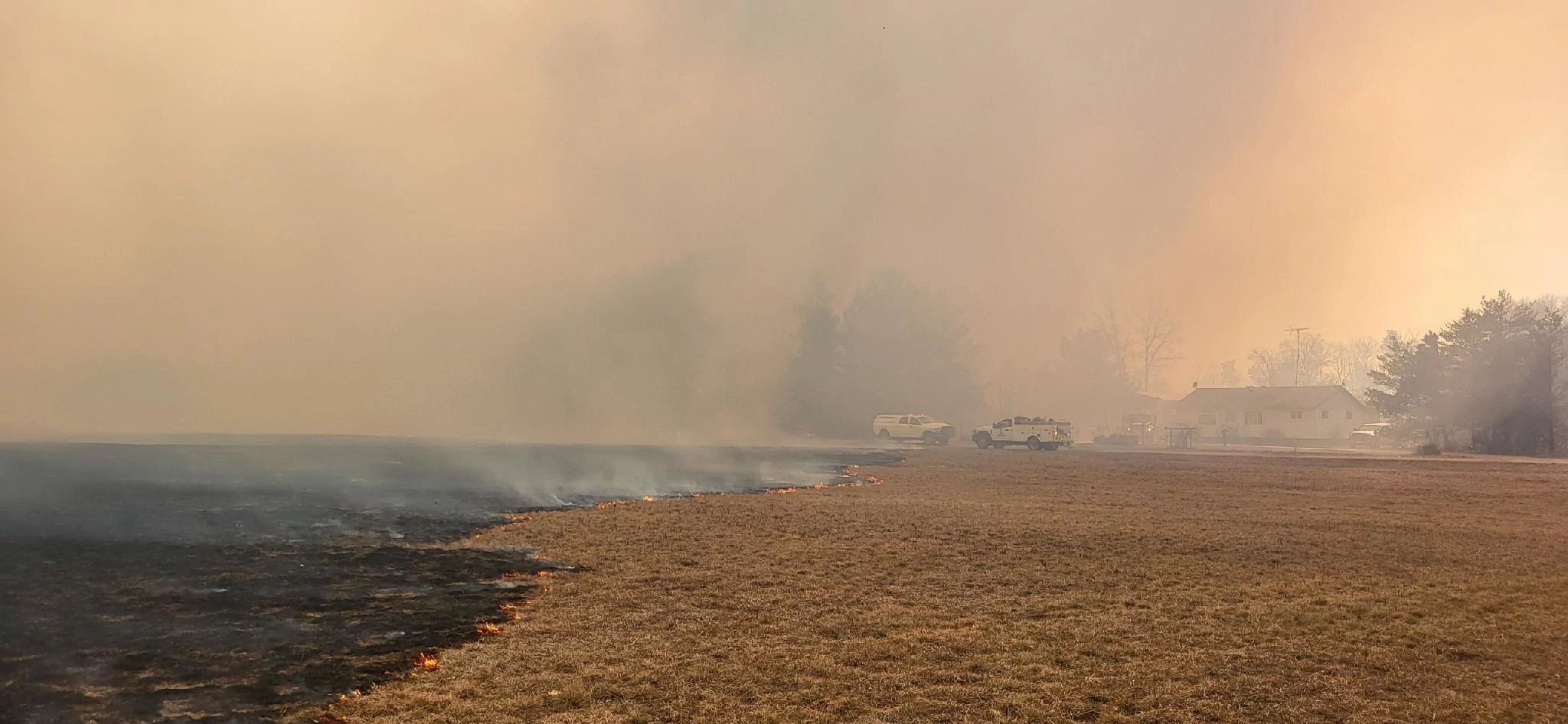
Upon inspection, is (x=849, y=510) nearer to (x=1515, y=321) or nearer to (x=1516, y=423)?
(x=1516, y=423)

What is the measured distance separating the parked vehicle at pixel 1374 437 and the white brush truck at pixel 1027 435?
29.3 metres

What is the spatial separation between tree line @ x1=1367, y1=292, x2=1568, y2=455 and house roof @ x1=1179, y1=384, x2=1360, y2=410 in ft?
127

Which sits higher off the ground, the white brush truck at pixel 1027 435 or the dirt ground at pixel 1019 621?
the white brush truck at pixel 1027 435

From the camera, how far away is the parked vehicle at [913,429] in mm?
74062

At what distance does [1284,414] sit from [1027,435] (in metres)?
60.5

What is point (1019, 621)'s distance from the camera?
36.4 ft

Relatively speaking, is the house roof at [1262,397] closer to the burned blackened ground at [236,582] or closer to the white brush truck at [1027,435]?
the white brush truck at [1027,435]

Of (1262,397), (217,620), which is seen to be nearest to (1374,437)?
(1262,397)

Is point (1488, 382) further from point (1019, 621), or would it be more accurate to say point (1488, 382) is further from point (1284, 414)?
point (1019, 621)

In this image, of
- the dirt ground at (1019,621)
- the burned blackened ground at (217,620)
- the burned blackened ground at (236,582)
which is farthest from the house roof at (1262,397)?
the burned blackened ground at (217,620)

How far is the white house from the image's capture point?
10456 cm

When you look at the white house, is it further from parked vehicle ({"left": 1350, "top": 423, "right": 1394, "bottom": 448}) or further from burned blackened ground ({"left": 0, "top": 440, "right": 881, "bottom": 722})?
burned blackened ground ({"left": 0, "top": 440, "right": 881, "bottom": 722})

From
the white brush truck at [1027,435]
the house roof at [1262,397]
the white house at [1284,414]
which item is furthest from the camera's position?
the house roof at [1262,397]

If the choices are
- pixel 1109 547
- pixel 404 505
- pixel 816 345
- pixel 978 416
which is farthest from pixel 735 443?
pixel 1109 547
